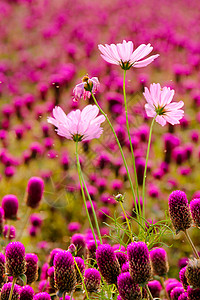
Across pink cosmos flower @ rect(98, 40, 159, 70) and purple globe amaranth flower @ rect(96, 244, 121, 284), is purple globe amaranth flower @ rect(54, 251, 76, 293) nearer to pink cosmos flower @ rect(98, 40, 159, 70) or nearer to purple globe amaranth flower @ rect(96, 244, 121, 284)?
purple globe amaranth flower @ rect(96, 244, 121, 284)

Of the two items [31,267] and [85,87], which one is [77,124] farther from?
[31,267]

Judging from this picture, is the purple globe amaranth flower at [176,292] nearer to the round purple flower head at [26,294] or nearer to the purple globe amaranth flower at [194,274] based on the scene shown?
the purple globe amaranth flower at [194,274]

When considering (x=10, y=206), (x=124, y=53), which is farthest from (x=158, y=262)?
(x=10, y=206)

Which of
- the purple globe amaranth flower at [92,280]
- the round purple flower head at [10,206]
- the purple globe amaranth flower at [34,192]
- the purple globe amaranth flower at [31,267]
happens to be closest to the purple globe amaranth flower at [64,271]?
the purple globe amaranth flower at [92,280]

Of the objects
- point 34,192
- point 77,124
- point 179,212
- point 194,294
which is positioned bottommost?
point 194,294

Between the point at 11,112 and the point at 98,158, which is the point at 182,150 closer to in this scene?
the point at 98,158

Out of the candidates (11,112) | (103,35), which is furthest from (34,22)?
(11,112)
